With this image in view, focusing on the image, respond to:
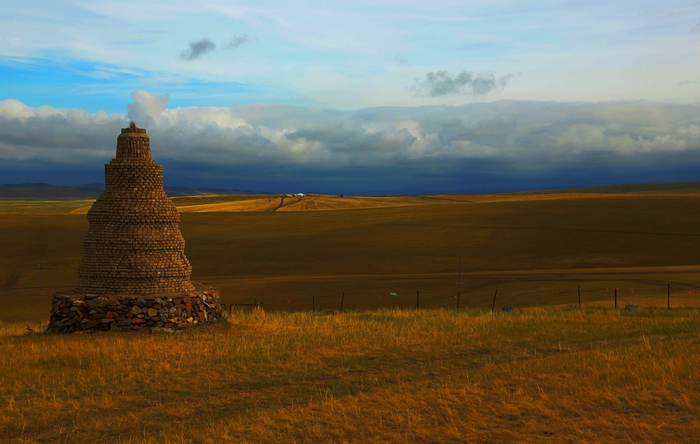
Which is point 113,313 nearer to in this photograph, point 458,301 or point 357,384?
point 357,384

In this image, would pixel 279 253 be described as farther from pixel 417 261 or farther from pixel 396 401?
pixel 396 401

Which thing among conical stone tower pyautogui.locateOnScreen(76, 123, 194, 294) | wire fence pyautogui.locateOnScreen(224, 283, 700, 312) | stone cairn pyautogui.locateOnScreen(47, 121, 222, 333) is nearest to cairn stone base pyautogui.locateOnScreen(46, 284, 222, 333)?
stone cairn pyautogui.locateOnScreen(47, 121, 222, 333)

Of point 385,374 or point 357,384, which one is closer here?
point 357,384

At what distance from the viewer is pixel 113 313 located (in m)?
18.2

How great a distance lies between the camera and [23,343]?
16906 mm

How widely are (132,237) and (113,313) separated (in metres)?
2.32

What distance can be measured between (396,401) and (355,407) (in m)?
0.88

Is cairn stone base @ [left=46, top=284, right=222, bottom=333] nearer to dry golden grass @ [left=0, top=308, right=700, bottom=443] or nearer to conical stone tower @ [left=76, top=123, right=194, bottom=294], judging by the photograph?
conical stone tower @ [left=76, top=123, right=194, bottom=294]

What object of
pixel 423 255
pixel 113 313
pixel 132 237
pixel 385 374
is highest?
pixel 132 237

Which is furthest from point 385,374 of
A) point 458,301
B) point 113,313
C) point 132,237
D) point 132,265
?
point 458,301

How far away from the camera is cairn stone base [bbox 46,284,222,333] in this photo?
18172 mm

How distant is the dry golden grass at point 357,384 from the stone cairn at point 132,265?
850 mm

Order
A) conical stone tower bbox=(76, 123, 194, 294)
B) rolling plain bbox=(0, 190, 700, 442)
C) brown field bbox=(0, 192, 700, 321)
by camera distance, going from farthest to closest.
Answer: brown field bbox=(0, 192, 700, 321) < conical stone tower bbox=(76, 123, 194, 294) < rolling plain bbox=(0, 190, 700, 442)

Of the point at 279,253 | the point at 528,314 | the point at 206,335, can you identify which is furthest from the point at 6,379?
the point at 279,253
